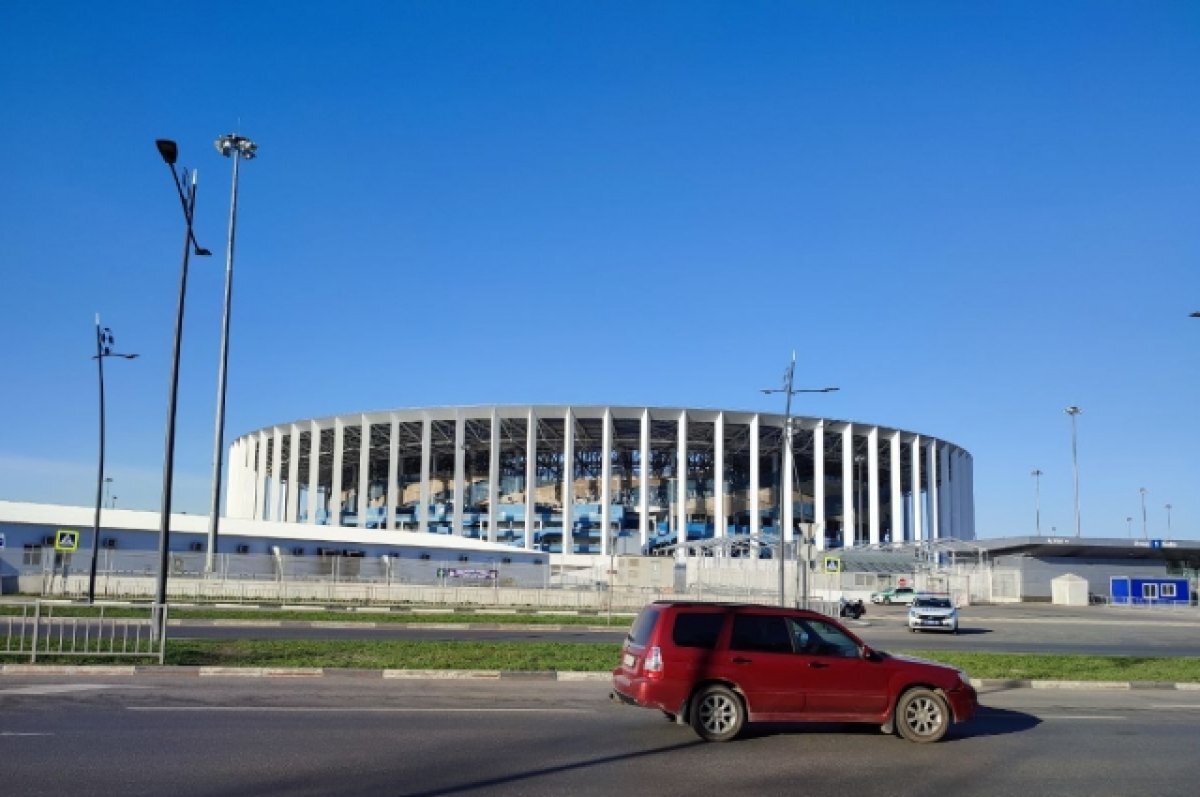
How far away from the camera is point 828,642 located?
41.5ft

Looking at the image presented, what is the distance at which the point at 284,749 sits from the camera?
10680 mm

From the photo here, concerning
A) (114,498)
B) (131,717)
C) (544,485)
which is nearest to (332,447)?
(544,485)

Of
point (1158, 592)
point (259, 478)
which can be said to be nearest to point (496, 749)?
point (1158, 592)

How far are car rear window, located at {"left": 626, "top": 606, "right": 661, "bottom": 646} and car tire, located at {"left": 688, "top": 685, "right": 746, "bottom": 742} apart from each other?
913 millimetres

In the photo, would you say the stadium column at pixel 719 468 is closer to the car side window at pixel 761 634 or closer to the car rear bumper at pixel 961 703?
the car rear bumper at pixel 961 703

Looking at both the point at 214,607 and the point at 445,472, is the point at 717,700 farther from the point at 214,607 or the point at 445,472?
the point at 445,472

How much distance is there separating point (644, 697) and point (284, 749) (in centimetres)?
386

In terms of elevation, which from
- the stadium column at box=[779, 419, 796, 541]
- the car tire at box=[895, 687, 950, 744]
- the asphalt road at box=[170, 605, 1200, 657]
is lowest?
the asphalt road at box=[170, 605, 1200, 657]

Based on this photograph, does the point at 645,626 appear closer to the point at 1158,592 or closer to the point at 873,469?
the point at 1158,592

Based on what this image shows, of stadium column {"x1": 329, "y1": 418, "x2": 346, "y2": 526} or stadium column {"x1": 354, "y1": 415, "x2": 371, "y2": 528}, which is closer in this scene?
stadium column {"x1": 354, "y1": 415, "x2": 371, "y2": 528}

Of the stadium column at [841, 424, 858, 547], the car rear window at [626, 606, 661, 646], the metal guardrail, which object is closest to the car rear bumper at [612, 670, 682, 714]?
the car rear window at [626, 606, 661, 646]

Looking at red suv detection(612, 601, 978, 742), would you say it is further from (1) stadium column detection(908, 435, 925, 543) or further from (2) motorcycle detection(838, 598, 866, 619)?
(1) stadium column detection(908, 435, 925, 543)

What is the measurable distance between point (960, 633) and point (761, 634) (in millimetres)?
28145

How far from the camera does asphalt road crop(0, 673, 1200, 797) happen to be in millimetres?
9305
